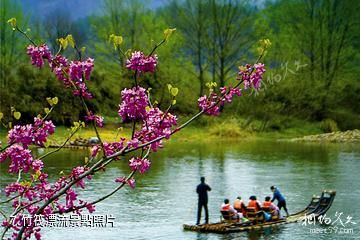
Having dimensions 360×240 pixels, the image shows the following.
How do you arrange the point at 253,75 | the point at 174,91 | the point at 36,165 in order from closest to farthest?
the point at 174,91
the point at 253,75
the point at 36,165

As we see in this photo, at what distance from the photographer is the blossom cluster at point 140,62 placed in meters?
10.8

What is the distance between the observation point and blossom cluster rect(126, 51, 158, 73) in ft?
35.4

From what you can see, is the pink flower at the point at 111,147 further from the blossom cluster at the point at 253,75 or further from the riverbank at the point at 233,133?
the riverbank at the point at 233,133

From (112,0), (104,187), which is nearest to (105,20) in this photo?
(112,0)

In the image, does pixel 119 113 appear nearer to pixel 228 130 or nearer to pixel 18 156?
pixel 18 156

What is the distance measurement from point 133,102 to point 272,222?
2098cm

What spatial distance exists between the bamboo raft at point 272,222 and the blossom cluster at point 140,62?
745 inches

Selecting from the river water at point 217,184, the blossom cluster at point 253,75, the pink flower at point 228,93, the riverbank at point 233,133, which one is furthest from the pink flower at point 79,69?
the riverbank at point 233,133

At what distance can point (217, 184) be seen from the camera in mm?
45312

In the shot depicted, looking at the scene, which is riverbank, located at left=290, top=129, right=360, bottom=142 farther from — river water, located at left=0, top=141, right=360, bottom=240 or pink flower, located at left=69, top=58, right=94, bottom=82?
pink flower, located at left=69, top=58, right=94, bottom=82

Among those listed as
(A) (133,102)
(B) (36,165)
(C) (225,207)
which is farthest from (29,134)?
(C) (225,207)

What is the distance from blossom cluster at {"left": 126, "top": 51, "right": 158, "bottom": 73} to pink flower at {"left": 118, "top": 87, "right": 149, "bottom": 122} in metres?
0.30

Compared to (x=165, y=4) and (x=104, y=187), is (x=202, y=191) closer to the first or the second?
(x=104, y=187)

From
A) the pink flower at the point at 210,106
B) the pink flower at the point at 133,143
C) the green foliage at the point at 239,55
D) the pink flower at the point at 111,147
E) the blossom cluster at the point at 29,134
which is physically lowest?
the pink flower at the point at 111,147
